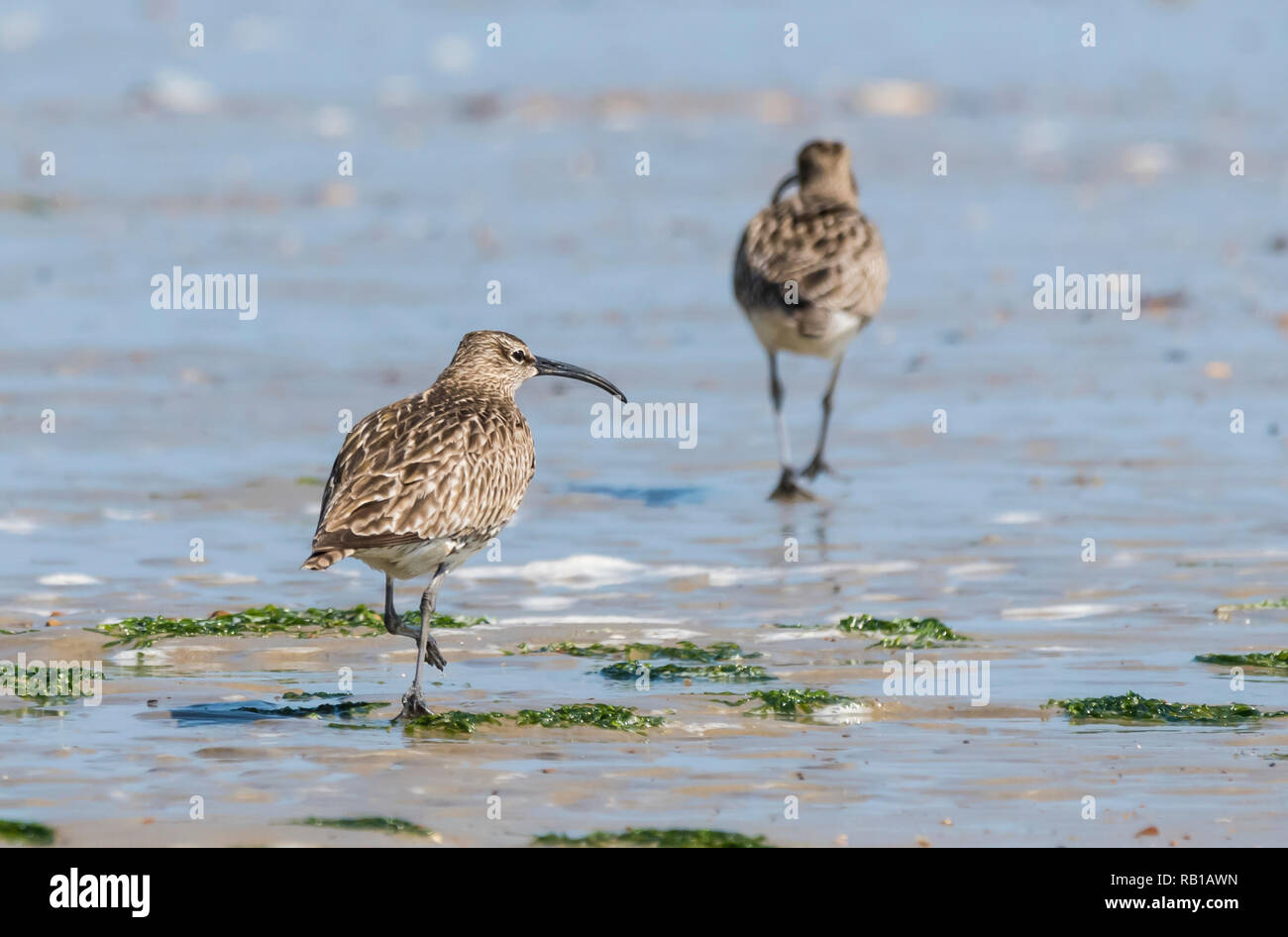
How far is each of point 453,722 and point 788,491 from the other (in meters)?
4.70

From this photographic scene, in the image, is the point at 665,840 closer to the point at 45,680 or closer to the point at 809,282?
the point at 45,680

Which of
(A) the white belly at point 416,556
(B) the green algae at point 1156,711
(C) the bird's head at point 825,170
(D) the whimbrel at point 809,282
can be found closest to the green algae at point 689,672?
(A) the white belly at point 416,556

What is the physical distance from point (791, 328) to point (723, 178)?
12276mm

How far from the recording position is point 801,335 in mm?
12547

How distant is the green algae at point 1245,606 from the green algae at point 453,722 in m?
3.29

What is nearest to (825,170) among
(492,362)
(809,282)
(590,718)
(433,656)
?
(809,282)

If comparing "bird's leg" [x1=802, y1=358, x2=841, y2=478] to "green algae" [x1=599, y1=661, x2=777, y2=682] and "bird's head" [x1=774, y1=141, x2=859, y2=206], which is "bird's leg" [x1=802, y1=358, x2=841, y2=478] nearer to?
"bird's head" [x1=774, y1=141, x2=859, y2=206]

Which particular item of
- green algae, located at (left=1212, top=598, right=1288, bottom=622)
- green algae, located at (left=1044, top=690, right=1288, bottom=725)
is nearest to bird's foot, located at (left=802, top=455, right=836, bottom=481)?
green algae, located at (left=1212, top=598, right=1288, bottom=622)

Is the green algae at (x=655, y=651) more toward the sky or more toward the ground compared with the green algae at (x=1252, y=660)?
more toward the sky

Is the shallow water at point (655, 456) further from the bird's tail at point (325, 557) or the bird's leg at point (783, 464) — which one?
the bird's tail at point (325, 557)

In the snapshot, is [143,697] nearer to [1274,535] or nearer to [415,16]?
[1274,535]

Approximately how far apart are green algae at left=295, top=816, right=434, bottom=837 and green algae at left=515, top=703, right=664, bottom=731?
1.17 m

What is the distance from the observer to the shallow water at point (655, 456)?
6.79 meters

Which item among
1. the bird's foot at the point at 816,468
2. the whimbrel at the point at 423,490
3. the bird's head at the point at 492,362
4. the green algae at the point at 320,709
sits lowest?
the green algae at the point at 320,709
